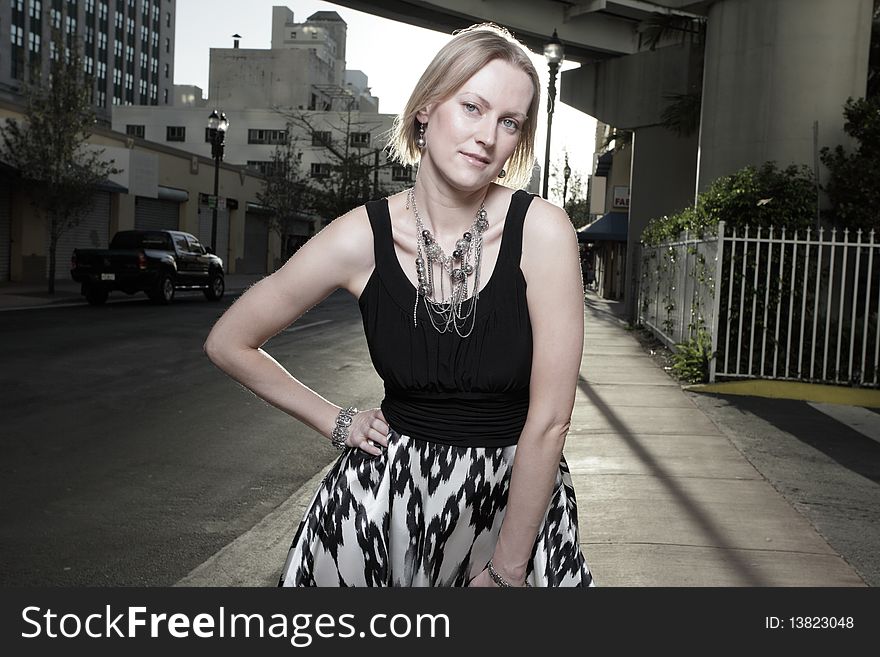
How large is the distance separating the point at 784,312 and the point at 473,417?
10256 millimetres

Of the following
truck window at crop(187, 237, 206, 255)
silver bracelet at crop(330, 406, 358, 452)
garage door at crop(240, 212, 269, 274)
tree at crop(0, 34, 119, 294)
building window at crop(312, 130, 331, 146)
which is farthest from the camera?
building window at crop(312, 130, 331, 146)

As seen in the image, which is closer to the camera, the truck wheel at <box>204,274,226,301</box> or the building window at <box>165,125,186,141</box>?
the truck wheel at <box>204,274,226,301</box>

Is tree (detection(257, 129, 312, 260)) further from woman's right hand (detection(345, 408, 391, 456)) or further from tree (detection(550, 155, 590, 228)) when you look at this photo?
woman's right hand (detection(345, 408, 391, 456))

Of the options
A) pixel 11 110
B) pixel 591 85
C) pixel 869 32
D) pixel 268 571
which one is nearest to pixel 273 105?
pixel 11 110

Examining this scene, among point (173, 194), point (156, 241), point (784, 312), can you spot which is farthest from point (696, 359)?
point (173, 194)

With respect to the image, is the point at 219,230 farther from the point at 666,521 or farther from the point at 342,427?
the point at 342,427

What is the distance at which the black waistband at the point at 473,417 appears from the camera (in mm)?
1867

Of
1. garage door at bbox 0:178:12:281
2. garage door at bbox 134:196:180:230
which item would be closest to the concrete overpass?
garage door at bbox 0:178:12:281

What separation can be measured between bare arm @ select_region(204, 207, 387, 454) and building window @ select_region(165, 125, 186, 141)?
77.3 meters

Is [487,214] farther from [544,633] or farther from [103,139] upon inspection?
[103,139]

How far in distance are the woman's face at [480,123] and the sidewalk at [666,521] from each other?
3.06 m

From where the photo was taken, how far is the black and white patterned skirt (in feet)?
6.22

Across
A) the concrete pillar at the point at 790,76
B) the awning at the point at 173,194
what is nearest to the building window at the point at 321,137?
the awning at the point at 173,194

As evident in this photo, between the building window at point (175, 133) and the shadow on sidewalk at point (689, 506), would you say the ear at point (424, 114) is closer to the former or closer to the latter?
the shadow on sidewalk at point (689, 506)
